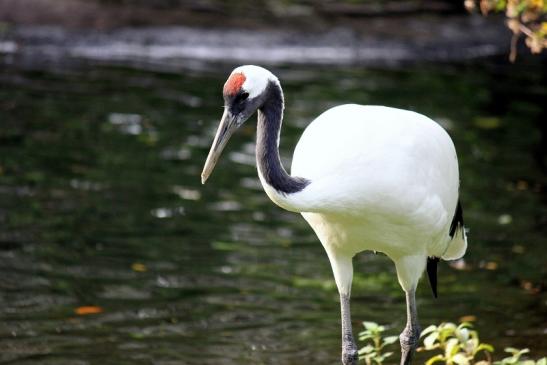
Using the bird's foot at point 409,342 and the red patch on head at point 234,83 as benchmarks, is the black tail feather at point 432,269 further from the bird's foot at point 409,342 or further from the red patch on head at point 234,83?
the red patch on head at point 234,83

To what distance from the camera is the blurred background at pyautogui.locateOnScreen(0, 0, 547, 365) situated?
20.4 feet

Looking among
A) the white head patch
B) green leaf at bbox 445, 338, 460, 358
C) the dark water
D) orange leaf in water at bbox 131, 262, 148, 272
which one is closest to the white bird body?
the white head patch

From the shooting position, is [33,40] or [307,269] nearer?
[307,269]

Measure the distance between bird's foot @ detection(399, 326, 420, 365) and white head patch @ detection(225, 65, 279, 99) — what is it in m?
1.60

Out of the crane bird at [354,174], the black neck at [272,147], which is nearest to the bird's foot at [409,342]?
the crane bird at [354,174]

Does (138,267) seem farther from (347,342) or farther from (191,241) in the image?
(347,342)

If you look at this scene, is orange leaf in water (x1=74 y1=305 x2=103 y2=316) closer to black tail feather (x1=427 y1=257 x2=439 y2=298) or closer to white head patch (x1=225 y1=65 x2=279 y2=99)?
black tail feather (x1=427 y1=257 x2=439 y2=298)

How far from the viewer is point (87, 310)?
631 cm

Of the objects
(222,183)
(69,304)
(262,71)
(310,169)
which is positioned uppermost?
(262,71)

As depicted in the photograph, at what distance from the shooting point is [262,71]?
4.57 meters

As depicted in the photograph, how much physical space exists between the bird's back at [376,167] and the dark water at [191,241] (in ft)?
4.04

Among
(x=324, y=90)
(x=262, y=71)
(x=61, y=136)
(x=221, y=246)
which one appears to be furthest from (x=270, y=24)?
(x=262, y=71)

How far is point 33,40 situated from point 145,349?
8.55 metres

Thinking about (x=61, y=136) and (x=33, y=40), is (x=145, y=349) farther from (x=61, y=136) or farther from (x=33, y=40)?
(x=33, y=40)
